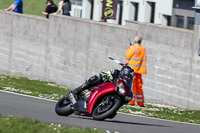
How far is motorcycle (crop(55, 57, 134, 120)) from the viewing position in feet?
38.2

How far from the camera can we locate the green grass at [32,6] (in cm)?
6072

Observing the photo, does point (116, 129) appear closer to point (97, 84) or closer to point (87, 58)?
point (97, 84)

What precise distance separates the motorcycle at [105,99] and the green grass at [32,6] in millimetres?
47846

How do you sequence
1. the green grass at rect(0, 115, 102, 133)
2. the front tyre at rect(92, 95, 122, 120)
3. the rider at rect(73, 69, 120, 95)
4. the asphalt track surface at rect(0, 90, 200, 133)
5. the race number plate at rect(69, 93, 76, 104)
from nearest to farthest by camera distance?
the green grass at rect(0, 115, 102, 133) → the front tyre at rect(92, 95, 122, 120) → the asphalt track surface at rect(0, 90, 200, 133) → the rider at rect(73, 69, 120, 95) → the race number plate at rect(69, 93, 76, 104)

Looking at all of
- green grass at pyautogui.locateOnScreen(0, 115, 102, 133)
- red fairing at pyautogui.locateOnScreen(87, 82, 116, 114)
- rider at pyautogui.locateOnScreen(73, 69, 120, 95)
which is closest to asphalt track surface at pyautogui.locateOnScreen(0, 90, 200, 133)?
red fairing at pyautogui.locateOnScreen(87, 82, 116, 114)

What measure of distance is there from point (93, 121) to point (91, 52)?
11012 mm

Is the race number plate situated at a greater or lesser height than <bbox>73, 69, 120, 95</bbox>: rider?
lesser

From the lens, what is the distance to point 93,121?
1217cm

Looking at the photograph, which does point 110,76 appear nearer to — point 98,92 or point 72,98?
point 98,92

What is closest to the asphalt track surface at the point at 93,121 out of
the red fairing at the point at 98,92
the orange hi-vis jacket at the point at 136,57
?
the red fairing at the point at 98,92

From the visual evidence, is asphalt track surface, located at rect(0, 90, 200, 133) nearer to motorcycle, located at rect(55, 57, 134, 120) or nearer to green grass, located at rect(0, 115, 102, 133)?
motorcycle, located at rect(55, 57, 134, 120)

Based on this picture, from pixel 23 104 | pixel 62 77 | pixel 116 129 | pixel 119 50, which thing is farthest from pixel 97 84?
pixel 62 77

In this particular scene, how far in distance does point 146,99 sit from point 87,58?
360 cm

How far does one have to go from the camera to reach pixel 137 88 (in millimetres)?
17219
